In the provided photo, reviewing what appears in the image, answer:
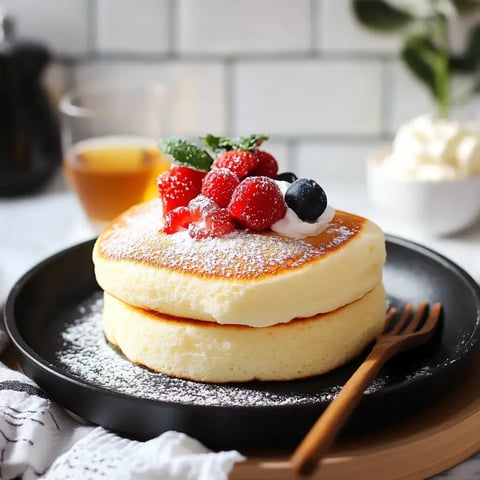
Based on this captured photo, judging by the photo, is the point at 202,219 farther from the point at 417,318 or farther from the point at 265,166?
the point at 417,318

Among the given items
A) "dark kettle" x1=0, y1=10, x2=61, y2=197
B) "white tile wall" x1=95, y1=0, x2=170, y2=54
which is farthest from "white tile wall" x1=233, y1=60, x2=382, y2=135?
"dark kettle" x1=0, y1=10, x2=61, y2=197

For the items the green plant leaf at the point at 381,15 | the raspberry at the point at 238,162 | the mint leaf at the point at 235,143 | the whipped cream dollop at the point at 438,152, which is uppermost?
the green plant leaf at the point at 381,15

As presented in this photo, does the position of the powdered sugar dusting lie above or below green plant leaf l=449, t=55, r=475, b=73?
below

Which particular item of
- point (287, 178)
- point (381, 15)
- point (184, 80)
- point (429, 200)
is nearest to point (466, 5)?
point (381, 15)

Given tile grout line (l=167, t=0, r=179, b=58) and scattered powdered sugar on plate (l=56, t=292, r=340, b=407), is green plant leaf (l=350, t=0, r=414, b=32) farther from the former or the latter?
scattered powdered sugar on plate (l=56, t=292, r=340, b=407)

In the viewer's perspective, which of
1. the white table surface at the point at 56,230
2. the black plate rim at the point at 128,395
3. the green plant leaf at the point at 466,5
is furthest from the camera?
the green plant leaf at the point at 466,5

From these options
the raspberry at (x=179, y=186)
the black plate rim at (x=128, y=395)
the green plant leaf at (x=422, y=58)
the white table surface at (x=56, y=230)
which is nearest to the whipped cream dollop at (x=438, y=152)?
the white table surface at (x=56, y=230)

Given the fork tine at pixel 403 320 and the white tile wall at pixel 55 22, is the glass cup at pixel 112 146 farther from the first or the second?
the fork tine at pixel 403 320
